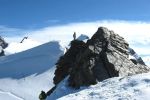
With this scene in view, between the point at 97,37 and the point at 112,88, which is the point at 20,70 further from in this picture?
the point at 112,88

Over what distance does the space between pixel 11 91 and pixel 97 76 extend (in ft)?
149

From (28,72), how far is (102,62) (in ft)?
199

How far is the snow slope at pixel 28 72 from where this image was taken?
251 feet

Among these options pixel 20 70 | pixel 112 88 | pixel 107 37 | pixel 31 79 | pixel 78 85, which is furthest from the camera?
pixel 20 70

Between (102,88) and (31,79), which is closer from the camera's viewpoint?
(102,88)

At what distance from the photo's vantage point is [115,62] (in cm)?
3541

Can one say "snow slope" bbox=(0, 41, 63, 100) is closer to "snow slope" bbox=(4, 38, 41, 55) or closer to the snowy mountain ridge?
the snowy mountain ridge

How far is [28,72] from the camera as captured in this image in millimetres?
94812

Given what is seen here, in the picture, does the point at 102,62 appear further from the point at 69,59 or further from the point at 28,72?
the point at 28,72

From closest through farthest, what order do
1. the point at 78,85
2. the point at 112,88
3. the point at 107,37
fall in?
1. the point at 112,88
2. the point at 78,85
3. the point at 107,37

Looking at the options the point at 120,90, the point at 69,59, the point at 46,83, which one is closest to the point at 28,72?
the point at 46,83

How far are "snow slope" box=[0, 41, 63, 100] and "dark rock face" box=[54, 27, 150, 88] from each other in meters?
36.1

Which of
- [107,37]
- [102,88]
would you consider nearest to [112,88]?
[102,88]

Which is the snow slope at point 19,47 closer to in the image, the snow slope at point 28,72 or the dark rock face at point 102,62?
the snow slope at point 28,72
